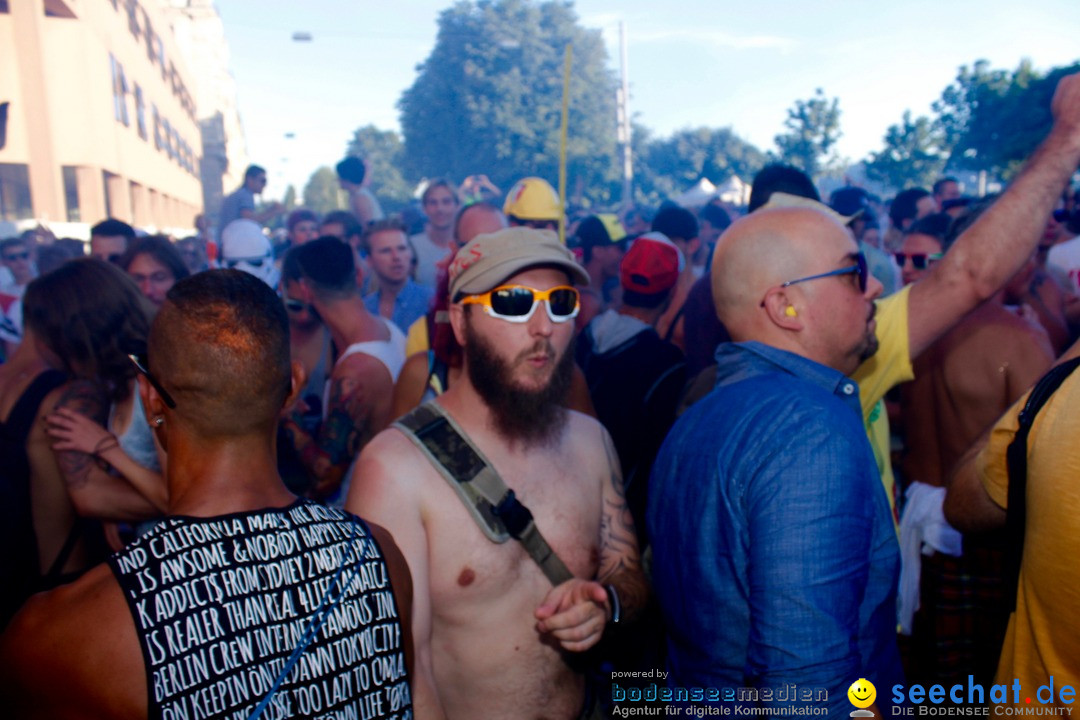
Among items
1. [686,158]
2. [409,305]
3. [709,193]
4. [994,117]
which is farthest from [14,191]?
[686,158]

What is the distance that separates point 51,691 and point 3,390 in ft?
7.79

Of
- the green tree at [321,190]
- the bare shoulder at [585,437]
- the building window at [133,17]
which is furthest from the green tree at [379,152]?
the bare shoulder at [585,437]

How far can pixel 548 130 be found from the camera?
52.3 m

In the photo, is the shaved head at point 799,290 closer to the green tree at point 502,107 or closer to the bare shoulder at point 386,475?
the bare shoulder at point 386,475

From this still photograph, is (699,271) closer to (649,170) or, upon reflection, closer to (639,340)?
(639,340)

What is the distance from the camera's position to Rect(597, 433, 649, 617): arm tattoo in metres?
2.38

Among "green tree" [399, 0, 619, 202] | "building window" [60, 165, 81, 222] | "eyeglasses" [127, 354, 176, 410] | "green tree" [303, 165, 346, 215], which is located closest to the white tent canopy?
"eyeglasses" [127, 354, 176, 410]

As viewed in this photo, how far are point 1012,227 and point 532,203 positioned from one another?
4.33 m

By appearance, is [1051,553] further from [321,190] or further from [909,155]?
[321,190]

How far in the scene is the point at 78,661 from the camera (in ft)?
4.28

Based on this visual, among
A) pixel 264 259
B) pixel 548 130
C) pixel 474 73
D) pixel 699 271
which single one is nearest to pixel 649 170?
pixel 548 130

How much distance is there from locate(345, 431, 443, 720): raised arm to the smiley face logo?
1.08m

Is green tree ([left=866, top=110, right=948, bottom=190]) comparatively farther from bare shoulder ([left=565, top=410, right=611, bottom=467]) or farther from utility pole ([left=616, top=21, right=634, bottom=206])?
bare shoulder ([left=565, top=410, right=611, bottom=467])

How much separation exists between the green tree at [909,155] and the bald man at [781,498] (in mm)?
22343
